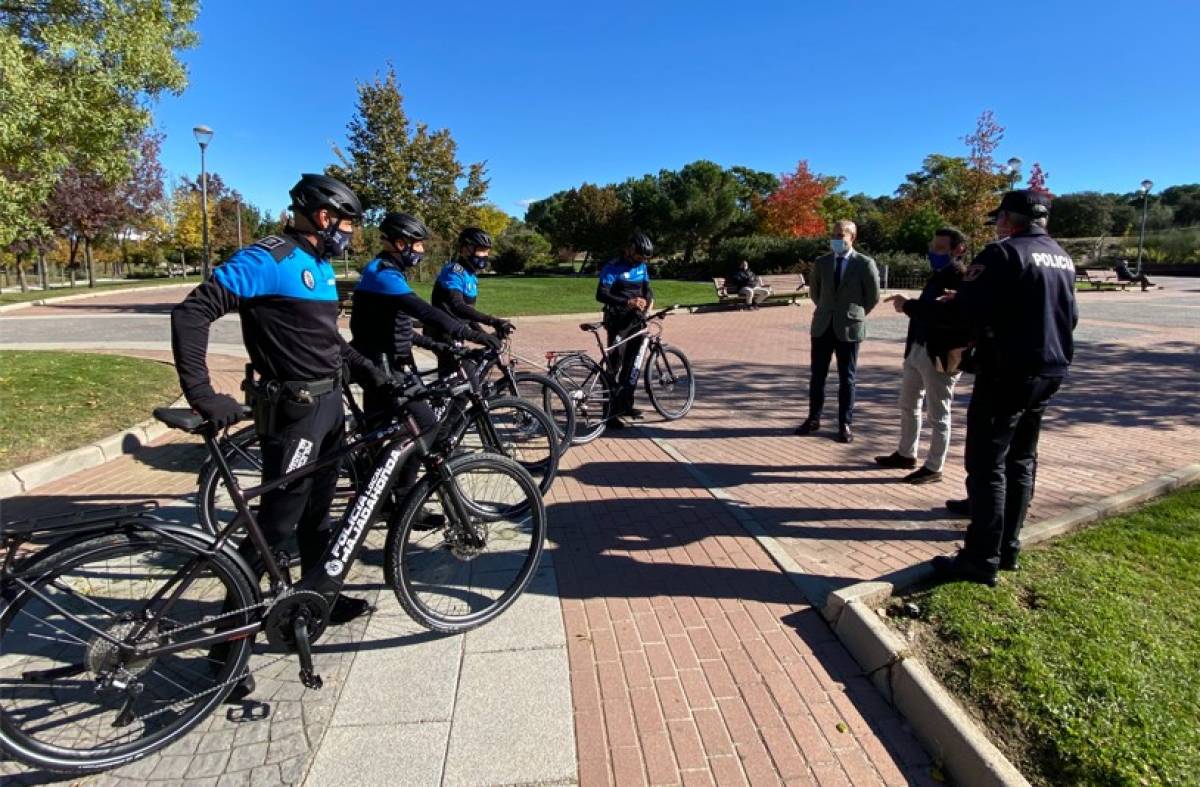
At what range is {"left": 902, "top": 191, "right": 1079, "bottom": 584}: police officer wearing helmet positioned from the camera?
10.5 ft

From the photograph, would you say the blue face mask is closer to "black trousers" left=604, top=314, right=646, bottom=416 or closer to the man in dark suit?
the man in dark suit

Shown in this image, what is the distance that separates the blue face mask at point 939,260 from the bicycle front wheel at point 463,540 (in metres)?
3.65

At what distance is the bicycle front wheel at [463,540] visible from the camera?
3.03 m

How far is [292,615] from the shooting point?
2680mm

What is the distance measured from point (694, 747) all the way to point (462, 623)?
4.17 feet

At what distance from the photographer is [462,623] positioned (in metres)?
3.16

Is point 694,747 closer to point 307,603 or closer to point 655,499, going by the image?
point 307,603

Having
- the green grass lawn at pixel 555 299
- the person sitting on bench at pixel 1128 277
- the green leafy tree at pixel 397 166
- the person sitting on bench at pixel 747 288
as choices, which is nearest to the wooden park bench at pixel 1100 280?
the person sitting on bench at pixel 1128 277

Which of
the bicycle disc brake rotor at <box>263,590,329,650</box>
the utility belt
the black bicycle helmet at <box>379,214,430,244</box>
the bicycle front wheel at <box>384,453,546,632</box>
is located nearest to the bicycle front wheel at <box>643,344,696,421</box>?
the black bicycle helmet at <box>379,214,430,244</box>

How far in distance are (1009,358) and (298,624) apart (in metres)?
3.45

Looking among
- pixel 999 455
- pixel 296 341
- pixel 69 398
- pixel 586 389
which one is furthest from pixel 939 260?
pixel 69 398

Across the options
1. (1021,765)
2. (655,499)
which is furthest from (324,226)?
(1021,765)

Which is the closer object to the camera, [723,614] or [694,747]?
[694,747]

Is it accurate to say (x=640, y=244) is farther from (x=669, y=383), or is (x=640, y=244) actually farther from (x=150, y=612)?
(x=150, y=612)
